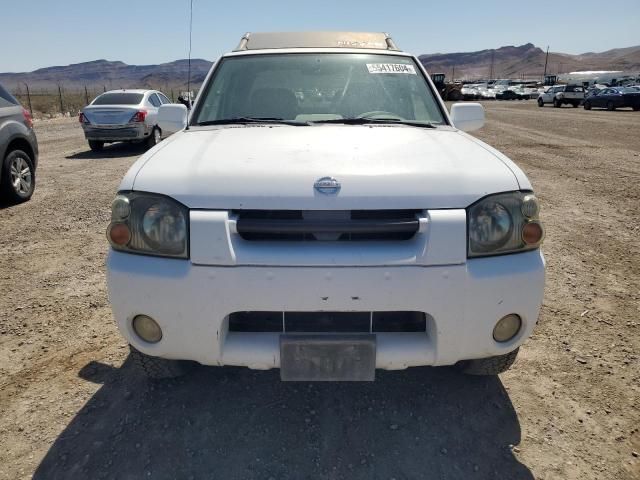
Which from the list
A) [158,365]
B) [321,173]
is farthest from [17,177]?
[321,173]

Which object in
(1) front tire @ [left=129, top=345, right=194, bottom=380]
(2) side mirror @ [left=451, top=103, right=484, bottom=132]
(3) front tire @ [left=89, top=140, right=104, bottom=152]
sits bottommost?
(1) front tire @ [left=129, top=345, right=194, bottom=380]

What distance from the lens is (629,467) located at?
2.16m

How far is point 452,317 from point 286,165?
38.5 inches

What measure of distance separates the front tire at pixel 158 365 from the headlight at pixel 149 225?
2.17 ft

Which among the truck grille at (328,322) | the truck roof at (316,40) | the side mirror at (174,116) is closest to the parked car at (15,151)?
the truck roof at (316,40)

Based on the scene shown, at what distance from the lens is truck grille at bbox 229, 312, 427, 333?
2119 millimetres

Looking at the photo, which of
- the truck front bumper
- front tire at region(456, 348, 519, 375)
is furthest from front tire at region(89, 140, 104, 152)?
front tire at region(456, 348, 519, 375)

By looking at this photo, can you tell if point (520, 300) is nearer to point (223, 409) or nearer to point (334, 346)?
point (334, 346)

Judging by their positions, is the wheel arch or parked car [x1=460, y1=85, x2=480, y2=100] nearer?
the wheel arch

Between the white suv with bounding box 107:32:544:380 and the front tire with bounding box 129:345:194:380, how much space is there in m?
0.35

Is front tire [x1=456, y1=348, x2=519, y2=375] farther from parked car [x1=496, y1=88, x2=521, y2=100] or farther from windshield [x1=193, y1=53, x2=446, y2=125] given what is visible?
parked car [x1=496, y1=88, x2=521, y2=100]

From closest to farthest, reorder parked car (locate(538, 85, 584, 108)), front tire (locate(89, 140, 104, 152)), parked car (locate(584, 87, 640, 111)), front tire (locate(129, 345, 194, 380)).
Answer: front tire (locate(129, 345, 194, 380))
front tire (locate(89, 140, 104, 152))
parked car (locate(584, 87, 640, 111))
parked car (locate(538, 85, 584, 108))

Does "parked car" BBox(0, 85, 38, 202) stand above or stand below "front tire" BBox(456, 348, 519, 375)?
above

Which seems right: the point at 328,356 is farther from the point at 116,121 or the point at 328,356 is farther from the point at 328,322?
the point at 116,121
